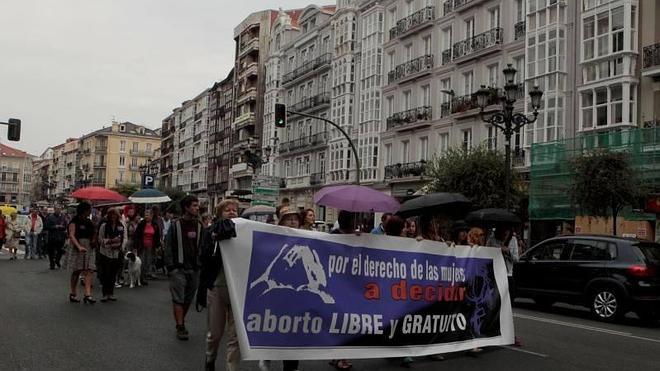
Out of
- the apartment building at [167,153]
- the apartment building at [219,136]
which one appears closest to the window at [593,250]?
the apartment building at [219,136]

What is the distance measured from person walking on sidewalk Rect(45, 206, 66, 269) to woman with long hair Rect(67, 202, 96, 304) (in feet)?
29.7

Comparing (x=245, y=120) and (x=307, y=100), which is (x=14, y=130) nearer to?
(x=307, y=100)

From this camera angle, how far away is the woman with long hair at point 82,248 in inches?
488

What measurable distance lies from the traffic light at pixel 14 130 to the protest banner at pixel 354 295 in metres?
27.1

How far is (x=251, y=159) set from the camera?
36.2m

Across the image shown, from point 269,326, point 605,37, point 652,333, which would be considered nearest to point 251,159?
point 605,37

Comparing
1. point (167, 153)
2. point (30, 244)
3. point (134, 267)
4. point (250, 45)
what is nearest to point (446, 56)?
point (30, 244)

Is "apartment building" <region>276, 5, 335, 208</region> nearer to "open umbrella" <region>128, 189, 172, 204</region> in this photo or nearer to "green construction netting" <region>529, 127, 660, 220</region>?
"green construction netting" <region>529, 127, 660, 220</region>

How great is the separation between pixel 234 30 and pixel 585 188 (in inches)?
2650

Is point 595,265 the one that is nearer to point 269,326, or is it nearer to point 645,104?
point 269,326

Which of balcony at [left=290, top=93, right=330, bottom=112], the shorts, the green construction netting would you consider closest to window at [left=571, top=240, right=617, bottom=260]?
the shorts

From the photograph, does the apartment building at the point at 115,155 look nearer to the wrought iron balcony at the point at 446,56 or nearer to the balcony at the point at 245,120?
the balcony at the point at 245,120

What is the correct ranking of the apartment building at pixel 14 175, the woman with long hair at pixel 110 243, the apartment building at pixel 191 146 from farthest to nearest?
the apartment building at pixel 14 175 → the apartment building at pixel 191 146 → the woman with long hair at pixel 110 243

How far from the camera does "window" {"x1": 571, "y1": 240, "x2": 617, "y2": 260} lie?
13.8m
